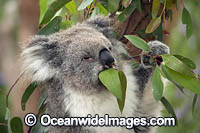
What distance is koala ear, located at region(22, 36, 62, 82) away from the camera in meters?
2.38

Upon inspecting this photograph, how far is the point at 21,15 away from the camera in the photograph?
12.3ft

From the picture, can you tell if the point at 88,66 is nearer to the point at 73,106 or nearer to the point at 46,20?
the point at 73,106

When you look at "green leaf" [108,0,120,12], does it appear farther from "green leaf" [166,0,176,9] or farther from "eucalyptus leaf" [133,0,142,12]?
"green leaf" [166,0,176,9]

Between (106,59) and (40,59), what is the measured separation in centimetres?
57

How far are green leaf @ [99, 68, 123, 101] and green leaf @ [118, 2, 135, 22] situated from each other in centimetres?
60

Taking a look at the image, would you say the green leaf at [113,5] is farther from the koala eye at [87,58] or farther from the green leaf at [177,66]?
the green leaf at [177,66]

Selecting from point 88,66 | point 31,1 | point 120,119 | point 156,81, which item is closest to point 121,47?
point 88,66

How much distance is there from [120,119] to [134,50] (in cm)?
57

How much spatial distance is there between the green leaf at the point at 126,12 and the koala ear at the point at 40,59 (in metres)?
0.56

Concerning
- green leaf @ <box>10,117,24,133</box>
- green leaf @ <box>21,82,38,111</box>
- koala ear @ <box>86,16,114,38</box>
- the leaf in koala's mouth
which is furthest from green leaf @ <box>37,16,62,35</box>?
the leaf in koala's mouth

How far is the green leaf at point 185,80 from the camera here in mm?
1869

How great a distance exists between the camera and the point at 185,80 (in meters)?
1.89

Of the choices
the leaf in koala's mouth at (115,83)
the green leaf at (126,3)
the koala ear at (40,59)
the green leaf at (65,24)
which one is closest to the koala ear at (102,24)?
the green leaf at (65,24)

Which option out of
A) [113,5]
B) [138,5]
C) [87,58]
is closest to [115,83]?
[87,58]
